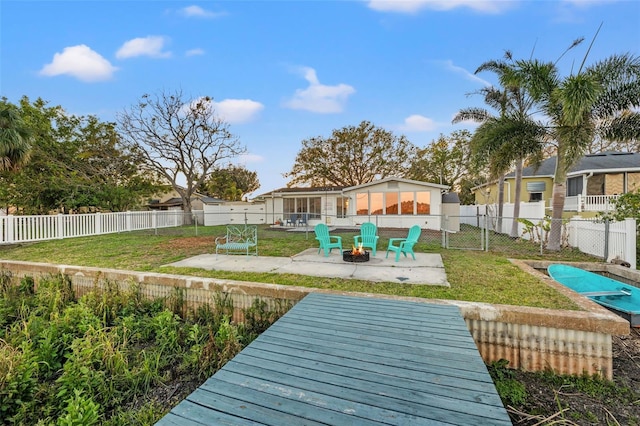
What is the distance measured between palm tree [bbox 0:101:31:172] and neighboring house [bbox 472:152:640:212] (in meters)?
20.1

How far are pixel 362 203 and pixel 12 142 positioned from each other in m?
15.0

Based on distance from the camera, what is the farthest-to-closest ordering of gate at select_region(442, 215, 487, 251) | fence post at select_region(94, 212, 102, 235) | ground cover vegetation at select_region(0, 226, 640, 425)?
fence post at select_region(94, 212, 102, 235) → gate at select_region(442, 215, 487, 251) → ground cover vegetation at select_region(0, 226, 640, 425)

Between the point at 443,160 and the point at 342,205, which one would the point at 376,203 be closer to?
the point at 342,205

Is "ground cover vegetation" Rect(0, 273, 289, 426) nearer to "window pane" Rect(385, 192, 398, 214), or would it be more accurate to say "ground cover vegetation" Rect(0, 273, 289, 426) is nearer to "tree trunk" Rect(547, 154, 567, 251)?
"tree trunk" Rect(547, 154, 567, 251)

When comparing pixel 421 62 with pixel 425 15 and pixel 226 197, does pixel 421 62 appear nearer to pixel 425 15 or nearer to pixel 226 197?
pixel 425 15

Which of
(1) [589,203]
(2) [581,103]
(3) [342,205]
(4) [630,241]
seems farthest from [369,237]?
(1) [589,203]

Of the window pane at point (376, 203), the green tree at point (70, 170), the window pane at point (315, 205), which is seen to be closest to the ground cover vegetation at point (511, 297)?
the green tree at point (70, 170)

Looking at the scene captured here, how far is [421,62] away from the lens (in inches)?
500

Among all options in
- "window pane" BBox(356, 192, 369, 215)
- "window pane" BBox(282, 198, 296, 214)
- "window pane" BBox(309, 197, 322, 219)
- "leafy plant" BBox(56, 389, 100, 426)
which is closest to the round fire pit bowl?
"leafy plant" BBox(56, 389, 100, 426)

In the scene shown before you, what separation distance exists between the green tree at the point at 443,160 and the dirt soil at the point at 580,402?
26.6 meters

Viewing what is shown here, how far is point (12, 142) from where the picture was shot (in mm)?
9547

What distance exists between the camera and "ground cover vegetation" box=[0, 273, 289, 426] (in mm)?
2883

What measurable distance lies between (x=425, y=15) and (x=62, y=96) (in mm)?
20758

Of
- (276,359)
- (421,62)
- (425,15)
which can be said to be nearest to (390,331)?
(276,359)
